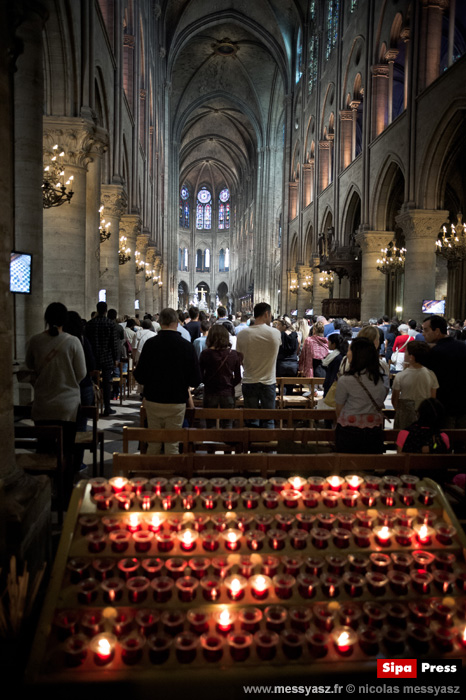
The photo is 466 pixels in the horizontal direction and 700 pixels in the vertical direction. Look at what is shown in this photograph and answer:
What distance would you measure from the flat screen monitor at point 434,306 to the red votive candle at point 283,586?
41.1ft

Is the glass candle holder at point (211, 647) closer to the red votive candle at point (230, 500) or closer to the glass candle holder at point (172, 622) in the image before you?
the glass candle holder at point (172, 622)

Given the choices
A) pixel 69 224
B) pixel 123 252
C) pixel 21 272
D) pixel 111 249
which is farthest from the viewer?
pixel 123 252

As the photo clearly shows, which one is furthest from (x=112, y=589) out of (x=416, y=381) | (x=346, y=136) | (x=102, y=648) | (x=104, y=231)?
(x=346, y=136)

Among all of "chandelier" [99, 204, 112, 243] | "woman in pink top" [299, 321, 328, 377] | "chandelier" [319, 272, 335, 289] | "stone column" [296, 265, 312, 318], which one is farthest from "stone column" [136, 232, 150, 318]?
"woman in pink top" [299, 321, 328, 377]

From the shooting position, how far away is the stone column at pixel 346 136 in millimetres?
20297

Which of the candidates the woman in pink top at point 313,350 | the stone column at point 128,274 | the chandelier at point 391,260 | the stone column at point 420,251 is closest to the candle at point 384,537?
the woman in pink top at point 313,350

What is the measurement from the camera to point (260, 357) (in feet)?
17.3

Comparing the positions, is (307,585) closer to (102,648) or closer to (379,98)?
(102,648)

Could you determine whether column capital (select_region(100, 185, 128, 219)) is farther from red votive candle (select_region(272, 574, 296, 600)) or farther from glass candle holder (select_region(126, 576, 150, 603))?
red votive candle (select_region(272, 574, 296, 600))

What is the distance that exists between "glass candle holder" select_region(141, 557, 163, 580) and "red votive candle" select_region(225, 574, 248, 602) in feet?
0.85

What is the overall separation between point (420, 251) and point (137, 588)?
13.5 metres

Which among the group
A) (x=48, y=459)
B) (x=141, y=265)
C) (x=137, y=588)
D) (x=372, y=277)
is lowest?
(x=48, y=459)

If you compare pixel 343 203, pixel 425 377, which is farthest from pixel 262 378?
pixel 343 203

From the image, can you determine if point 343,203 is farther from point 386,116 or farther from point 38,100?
point 38,100
